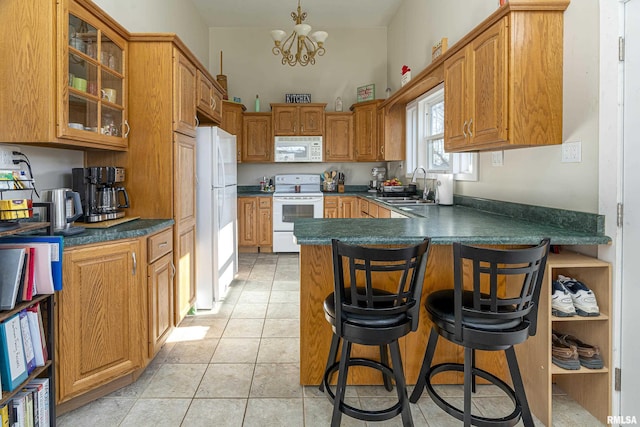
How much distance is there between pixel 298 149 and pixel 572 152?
4324 mm

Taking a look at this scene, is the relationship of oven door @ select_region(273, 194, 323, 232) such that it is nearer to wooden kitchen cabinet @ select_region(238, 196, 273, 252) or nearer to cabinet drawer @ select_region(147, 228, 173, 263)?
wooden kitchen cabinet @ select_region(238, 196, 273, 252)

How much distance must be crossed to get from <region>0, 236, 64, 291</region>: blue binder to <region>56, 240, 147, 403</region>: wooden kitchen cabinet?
7.5 inches

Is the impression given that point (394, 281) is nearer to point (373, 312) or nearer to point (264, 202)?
point (373, 312)

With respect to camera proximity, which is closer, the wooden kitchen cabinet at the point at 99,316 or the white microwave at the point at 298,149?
the wooden kitchen cabinet at the point at 99,316

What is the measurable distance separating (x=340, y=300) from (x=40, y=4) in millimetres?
1954

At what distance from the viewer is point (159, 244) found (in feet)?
8.16

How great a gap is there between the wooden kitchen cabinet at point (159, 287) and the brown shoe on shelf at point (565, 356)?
2116 millimetres

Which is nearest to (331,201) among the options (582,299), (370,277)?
(582,299)

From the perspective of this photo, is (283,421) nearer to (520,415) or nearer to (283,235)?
(520,415)

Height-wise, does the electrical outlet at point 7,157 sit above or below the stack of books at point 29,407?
above

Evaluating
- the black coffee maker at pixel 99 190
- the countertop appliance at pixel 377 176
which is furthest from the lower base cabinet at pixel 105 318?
the countertop appliance at pixel 377 176

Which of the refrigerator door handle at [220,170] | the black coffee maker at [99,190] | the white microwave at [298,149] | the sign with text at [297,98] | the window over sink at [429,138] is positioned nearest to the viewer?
the black coffee maker at [99,190]

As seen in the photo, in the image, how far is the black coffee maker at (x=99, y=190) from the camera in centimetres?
233

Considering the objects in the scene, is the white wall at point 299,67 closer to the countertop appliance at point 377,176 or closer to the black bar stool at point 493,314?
the countertop appliance at point 377,176
